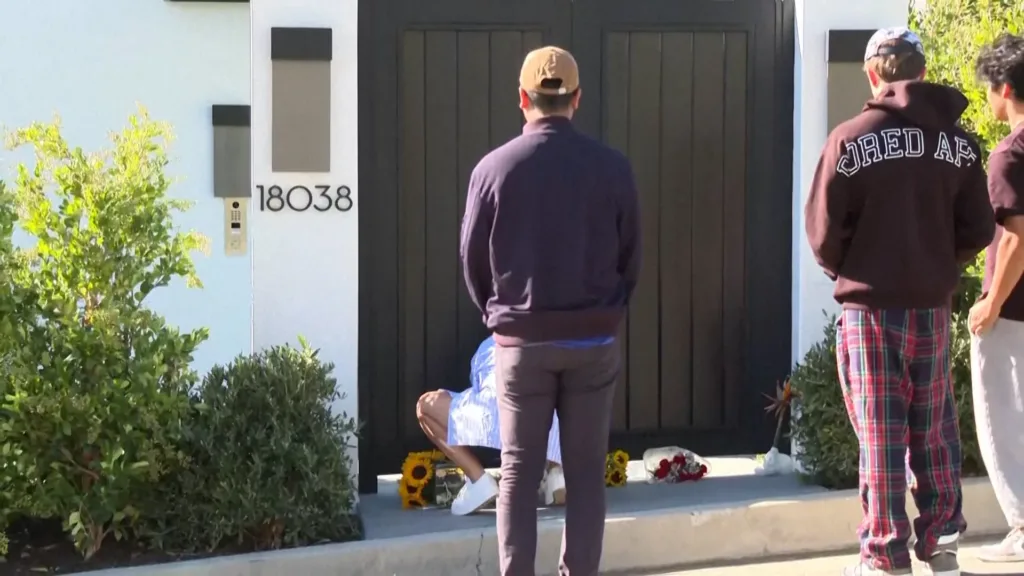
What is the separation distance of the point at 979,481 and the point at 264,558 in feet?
9.48

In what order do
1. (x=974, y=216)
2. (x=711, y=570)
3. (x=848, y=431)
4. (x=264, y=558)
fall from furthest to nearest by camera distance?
(x=848, y=431) < (x=711, y=570) < (x=264, y=558) < (x=974, y=216)

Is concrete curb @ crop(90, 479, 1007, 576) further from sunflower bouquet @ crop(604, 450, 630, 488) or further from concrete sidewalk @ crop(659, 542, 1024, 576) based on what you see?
sunflower bouquet @ crop(604, 450, 630, 488)

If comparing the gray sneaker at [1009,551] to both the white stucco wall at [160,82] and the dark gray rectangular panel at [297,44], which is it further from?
the white stucco wall at [160,82]

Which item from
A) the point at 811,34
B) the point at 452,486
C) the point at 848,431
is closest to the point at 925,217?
the point at 848,431

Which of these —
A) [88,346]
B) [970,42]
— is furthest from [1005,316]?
[88,346]

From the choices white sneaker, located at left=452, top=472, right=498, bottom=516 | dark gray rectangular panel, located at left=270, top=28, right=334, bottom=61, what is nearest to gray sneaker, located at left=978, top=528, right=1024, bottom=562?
white sneaker, located at left=452, top=472, right=498, bottom=516

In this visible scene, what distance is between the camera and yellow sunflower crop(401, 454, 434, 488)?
17.3 ft

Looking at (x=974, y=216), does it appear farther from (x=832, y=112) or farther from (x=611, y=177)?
(x=832, y=112)

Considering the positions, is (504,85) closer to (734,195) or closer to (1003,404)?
(734,195)

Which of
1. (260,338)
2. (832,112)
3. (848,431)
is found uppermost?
(832,112)

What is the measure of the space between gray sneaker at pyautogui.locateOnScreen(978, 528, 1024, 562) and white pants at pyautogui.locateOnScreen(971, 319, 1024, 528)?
0.08m

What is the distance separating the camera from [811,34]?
18.3 ft

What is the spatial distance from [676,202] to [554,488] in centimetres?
147

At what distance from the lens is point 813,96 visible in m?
5.59
